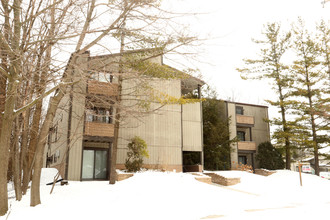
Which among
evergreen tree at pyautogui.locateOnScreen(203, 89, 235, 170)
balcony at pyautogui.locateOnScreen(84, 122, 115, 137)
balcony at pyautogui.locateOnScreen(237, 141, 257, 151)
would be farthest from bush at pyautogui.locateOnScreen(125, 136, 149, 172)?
balcony at pyautogui.locateOnScreen(237, 141, 257, 151)

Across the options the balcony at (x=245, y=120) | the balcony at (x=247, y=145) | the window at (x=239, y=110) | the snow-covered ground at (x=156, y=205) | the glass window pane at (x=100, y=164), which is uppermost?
the window at (x=239, y=110)

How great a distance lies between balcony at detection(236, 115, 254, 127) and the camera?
2513 cm

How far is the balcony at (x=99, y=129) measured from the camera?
52.9 feet

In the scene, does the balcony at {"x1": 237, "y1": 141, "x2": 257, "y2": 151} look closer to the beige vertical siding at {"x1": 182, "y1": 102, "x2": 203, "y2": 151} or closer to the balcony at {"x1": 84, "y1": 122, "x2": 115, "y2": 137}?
the beige vertical siding at {"x1": 182, "y1": 102, "x2": 203, "y2": 151}

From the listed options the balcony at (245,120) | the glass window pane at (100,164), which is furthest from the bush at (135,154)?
the balcony at (245,120)

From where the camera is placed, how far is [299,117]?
23.0 m

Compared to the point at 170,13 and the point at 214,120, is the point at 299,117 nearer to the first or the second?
the point at 214,120

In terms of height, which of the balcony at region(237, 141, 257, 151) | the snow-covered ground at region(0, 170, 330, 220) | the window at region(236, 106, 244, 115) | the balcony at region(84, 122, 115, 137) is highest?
the window at region(236, 106, 244, 115)

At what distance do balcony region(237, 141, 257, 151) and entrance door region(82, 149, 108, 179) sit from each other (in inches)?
492

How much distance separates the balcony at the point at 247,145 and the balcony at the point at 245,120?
1.70 m

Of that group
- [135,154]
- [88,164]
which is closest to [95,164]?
[88,164]

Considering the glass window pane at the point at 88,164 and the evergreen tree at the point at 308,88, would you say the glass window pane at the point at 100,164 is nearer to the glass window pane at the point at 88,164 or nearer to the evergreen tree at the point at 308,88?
the glass window pane at the point at 88,164

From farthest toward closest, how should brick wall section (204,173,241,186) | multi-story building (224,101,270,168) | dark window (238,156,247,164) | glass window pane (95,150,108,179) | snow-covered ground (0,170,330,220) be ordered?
1. dark window (238,156,247,164)
2. multi-story building (224,101,270,168)
3. glass window pane (95,150,108,179)
4. brick wall section (204,173,241,186)
5. snow-covered ground (0,170,330,220)

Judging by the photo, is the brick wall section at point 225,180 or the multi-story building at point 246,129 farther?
the multi-story building at point 246,129
